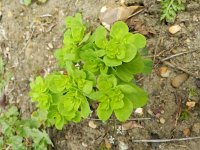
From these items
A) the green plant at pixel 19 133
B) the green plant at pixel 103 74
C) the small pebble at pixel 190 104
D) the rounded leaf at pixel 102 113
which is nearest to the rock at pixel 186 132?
the small pebble at pixel 190 104

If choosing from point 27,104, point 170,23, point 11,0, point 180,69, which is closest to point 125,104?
point 180,69

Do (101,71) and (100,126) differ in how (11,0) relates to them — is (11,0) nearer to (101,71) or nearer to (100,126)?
(100,126)

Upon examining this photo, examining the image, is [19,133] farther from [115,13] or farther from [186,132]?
[186,132]

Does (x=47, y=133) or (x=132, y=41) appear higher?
(x=132, y=41)

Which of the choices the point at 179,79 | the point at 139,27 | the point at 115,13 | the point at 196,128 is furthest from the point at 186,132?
the point at 115,13

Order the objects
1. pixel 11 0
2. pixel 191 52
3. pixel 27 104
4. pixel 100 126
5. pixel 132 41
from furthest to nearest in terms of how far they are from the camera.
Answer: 1. pixel 11 0
2. pixel 27 104
3. pixel 100 126
4. pixel 191 52
5. pixel 132 41

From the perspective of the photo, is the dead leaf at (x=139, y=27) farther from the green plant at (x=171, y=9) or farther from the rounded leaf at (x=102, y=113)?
the rounded leaf at (x=102, y=113)
